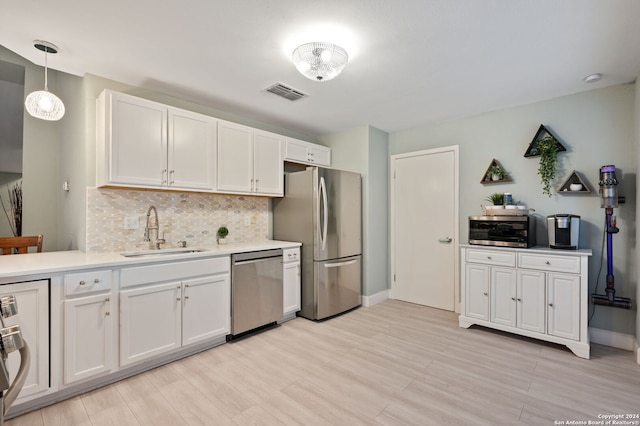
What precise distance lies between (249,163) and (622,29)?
10.6 feet

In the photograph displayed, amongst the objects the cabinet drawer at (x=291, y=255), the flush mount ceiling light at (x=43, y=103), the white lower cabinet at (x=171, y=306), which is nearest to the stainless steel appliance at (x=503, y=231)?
the cabinet drawer at (x=291, y=255)

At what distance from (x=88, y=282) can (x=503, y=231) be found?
368cm

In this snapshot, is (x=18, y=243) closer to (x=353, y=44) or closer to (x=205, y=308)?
(x=205, y=308)

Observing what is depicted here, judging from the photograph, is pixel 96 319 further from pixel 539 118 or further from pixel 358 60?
pixel 539 118

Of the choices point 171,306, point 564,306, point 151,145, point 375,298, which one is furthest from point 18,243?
point 564,306

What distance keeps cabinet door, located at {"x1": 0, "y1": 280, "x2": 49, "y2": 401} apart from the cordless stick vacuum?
14.4 ft

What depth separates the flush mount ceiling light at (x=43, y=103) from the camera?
7.11 ft

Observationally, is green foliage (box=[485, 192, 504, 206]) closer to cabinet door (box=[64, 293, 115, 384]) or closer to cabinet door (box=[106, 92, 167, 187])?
cabinet door (box=[106, 92, 167, 187])

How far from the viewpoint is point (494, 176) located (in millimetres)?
3475

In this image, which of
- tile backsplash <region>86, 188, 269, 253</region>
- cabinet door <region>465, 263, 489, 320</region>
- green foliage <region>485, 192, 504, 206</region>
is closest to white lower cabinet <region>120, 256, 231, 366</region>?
tile backsplash <region>86, 188, 269, 253</region>

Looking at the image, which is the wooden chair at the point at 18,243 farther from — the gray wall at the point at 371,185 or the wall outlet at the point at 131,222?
the gray wall at the point at 371,185

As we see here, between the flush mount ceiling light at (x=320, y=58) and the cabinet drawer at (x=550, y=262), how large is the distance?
2505mm

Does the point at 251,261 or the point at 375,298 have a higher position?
the point at 251,261

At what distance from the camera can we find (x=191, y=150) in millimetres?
2926
